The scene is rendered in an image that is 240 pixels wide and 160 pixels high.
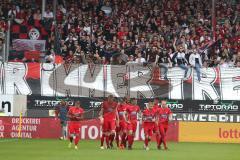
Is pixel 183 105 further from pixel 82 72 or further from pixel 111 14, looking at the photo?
pixel 111 14

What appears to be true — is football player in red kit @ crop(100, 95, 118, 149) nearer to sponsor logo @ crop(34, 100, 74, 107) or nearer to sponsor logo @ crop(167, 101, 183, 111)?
sponsor logo @ crop(34, 100, 74, 107)

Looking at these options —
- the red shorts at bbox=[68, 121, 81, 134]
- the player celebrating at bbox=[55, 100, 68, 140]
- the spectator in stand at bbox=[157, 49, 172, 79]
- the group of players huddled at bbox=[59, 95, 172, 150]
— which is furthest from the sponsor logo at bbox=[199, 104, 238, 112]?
the red shorts at bbox=[68, 121, 81, 134]

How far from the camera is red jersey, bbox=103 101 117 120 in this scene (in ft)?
94.7

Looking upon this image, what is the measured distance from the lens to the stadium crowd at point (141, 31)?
128 feet

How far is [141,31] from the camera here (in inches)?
1666

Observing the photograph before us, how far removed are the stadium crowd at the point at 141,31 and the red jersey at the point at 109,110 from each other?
9126 millimetres

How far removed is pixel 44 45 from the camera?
135 feet

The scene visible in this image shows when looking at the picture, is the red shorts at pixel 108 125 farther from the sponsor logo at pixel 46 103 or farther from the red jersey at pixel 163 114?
the sponsor logo at pixel 46 103

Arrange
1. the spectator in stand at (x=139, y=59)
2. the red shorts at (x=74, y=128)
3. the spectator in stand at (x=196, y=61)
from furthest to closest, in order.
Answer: the spectator in stand at (x=139, y=59) < the spectator in stand at (x=196, y=61) < the red shorts at (x=74, y=128)

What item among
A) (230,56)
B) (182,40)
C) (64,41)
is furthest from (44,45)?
(230,56)

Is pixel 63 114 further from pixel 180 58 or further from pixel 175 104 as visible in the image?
pixel 180 58

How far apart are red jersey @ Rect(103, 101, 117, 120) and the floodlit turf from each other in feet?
4.20

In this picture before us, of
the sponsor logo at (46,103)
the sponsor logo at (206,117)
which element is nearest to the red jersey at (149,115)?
the sponsor logo at (206,117)

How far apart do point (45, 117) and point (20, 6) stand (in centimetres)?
836
